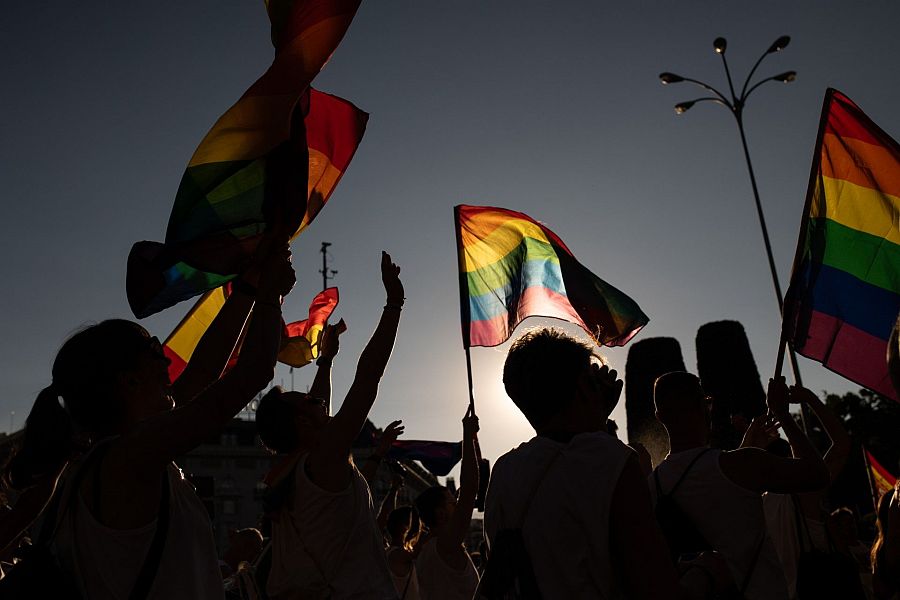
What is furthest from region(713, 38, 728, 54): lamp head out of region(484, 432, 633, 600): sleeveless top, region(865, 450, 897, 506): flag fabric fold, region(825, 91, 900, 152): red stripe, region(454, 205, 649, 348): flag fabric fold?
region(484, 432, 633, 600): sleeveless top

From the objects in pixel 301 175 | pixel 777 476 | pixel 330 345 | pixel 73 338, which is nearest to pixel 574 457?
pixel 777 476

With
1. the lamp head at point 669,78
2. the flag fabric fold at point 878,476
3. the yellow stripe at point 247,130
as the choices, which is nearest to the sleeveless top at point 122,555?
the yellow stripe at point 247,130

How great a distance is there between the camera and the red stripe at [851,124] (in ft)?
15.5

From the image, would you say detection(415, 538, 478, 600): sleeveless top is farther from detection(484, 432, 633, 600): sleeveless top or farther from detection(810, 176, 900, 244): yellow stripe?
detection(484, 432, 633, 600): sleeveless top

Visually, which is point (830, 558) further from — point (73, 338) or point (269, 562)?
point (73, 338)

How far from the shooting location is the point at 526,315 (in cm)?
643

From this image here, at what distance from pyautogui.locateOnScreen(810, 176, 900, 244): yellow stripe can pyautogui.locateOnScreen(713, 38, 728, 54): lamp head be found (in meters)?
15.4

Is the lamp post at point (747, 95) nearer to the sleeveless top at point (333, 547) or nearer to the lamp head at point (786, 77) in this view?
the lamp head at point (786, 77)

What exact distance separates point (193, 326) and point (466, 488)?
2641mm

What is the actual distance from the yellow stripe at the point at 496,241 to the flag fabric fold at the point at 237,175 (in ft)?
10.3

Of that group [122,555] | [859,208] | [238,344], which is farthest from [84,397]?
[859,208]

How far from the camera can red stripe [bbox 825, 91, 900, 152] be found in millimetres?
4719

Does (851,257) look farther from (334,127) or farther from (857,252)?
(334,127)

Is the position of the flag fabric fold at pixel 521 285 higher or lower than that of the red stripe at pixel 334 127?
lower
